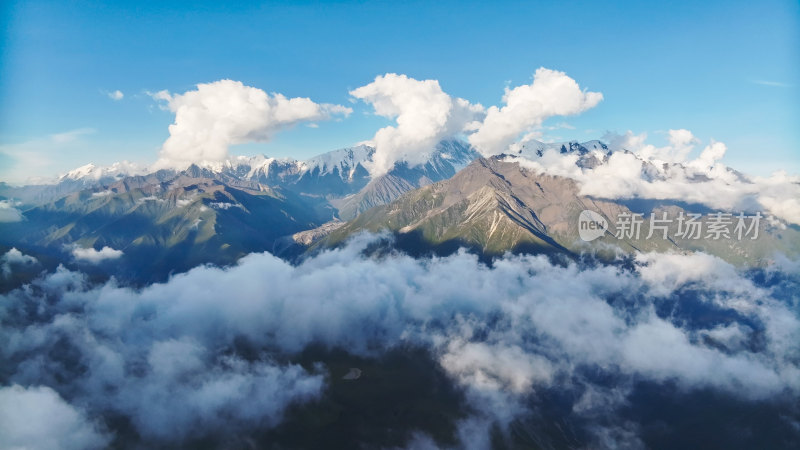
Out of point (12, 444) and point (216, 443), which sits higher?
point (12, 444)

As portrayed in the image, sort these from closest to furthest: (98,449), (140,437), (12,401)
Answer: (12,401) < (98,449) < (140,437)

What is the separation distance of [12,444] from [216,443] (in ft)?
254

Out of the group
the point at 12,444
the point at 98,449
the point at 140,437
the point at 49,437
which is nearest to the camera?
the point at 12,444

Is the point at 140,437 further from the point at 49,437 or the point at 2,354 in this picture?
the point at 2,354

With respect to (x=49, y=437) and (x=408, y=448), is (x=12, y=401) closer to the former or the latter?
(x=49, y=437)

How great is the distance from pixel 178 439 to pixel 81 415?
45.8m

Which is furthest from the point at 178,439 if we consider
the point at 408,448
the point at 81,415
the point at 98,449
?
the point at 408,448

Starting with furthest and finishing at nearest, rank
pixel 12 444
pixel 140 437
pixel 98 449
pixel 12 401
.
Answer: pixel 140 437
pixel 98 449
pixel 12 401
pixel 12 444

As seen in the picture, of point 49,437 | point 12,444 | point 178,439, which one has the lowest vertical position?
point 178,439

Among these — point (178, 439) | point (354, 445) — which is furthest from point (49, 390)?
point (354, 445)

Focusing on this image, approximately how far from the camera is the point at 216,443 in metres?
198

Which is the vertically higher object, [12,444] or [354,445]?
[12,444]

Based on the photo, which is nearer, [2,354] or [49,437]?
[49,437]

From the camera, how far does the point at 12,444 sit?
141 meters
